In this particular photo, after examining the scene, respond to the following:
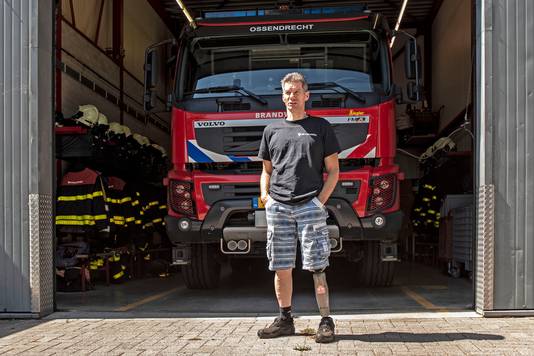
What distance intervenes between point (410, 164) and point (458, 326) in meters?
10.6

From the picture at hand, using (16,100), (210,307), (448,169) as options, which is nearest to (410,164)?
(448,169)

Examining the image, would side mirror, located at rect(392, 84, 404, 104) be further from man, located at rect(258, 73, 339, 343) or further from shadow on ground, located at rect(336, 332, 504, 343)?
shadow on ground, located at rect(336, 332, 504, 343)

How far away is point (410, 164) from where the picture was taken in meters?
15.8

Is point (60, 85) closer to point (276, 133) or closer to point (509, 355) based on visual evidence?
point (276, 133)

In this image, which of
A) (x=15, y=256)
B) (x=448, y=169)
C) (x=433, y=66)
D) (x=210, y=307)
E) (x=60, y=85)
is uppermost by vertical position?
(x=433, y=66)

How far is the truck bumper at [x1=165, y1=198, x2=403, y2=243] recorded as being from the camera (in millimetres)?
7094

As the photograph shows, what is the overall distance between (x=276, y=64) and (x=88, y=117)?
12.7 ft

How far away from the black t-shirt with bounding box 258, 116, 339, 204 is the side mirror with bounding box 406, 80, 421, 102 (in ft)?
9.30

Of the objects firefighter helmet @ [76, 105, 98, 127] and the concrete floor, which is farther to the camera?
firefighter helmet @ [76, 105, 98, 127]

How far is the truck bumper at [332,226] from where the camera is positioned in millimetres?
7094

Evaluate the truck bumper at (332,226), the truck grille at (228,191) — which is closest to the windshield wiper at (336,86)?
the truck bumper at (332,226)

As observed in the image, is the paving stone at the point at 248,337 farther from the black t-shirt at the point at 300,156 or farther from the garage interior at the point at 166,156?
the black t-shirt at the point at 300,156

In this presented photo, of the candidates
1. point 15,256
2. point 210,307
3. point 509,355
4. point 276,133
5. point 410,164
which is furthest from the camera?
point 410,164

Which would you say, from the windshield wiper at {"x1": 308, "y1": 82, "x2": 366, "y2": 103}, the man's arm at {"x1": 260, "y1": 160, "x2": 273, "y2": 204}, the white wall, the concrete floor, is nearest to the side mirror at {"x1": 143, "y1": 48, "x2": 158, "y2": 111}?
the windshield wiper at {"x1": 308, "y1": 82, "x2": 366, "y2": 103}
